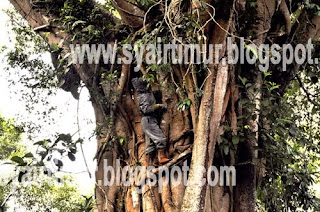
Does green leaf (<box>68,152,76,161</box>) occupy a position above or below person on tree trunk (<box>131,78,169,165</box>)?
below

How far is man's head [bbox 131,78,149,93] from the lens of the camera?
3.23 m

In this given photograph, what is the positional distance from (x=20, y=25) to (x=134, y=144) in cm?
231

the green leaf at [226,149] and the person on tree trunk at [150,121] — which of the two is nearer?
the green leaf at [226,149]

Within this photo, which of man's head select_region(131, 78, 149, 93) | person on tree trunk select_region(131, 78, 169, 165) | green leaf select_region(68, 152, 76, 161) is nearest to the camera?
green leaf select_region(68, 152, 76, 161)

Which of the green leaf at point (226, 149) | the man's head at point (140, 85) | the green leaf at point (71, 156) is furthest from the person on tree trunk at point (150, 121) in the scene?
the green leaf at point (71, 156)

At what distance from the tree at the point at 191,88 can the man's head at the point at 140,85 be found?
82 millimetres

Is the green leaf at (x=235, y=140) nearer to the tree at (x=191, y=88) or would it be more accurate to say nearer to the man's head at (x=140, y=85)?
the tree at (x=191, y=88)

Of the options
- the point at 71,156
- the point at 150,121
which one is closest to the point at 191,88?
the point at 150,121

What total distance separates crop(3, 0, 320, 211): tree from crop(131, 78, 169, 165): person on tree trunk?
0.08 m

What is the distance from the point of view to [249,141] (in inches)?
120

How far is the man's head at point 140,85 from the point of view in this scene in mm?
3227

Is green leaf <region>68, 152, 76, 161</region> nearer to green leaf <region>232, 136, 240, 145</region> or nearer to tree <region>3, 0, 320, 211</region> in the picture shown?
tree <region>3, 0, 320, 211</region>

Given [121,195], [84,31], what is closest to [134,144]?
[121,195]

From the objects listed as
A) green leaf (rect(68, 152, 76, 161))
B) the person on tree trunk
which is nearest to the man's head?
the person on tree trunk
